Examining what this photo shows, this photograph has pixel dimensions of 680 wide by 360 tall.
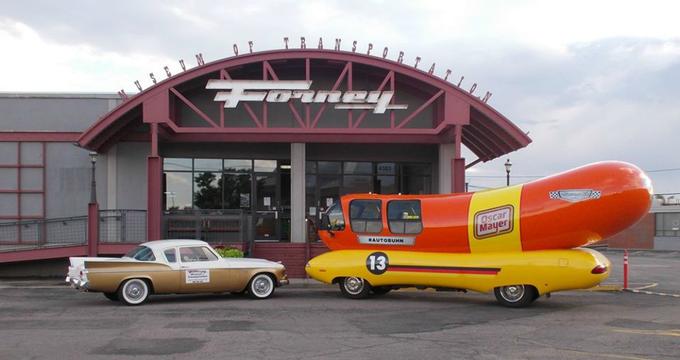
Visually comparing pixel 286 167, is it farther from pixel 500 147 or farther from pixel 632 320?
pixel 632 320

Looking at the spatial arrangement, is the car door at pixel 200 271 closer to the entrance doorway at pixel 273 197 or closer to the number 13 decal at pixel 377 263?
the number 13 decal at pixel 377 263

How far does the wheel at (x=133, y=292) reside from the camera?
1357cm

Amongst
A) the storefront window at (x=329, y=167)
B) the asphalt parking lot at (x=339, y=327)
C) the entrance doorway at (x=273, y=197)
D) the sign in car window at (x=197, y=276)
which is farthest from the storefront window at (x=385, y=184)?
the sign in car window at (x=197, y=276)

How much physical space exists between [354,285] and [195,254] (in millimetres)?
3548

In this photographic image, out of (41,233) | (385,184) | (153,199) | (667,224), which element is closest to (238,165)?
(153,199)

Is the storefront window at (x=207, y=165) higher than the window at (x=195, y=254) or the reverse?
higher

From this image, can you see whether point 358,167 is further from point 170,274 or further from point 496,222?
point 170,274

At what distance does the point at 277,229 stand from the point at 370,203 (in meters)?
7.82

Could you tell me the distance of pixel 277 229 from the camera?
73.2 ft

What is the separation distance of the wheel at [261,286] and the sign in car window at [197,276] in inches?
39.8

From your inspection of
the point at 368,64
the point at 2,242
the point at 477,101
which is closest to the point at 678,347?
the point at 477,101

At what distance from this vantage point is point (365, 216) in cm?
1502

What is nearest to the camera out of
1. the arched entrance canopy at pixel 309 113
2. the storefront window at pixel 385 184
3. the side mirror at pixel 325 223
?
the side mirror at pixel 325 223

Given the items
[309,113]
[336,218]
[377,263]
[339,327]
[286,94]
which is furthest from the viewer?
[309,113]
